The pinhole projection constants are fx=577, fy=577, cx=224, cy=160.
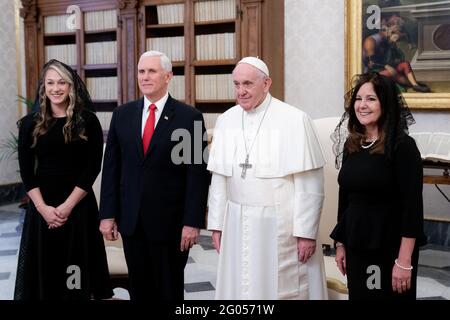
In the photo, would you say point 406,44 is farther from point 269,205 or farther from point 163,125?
point 163,125

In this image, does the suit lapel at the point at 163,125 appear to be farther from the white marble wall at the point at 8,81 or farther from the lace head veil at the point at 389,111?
the white marble wall at the point at 8,81

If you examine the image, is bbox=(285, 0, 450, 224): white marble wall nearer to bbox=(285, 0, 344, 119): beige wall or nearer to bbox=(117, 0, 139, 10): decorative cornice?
bbox=(285, 0, 344, 119): beige wall

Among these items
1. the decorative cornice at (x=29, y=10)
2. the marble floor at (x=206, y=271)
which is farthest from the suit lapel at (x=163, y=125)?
the decorative cornice at (x=29, y=10)

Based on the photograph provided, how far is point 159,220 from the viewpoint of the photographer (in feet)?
8.77

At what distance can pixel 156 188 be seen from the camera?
2664 millimetres

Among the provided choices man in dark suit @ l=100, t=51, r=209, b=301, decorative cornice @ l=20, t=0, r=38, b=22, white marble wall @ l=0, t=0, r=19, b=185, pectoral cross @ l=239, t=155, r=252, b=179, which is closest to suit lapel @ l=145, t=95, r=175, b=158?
man in dark suit @ l=100, t=51, r=209, b=301

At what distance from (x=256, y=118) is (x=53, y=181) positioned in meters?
1.06

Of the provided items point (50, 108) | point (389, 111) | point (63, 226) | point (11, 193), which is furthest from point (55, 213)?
point (11, 193)

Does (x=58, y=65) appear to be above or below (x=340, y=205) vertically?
above

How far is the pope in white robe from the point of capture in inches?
103

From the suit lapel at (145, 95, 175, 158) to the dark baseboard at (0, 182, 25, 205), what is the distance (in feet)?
19.2

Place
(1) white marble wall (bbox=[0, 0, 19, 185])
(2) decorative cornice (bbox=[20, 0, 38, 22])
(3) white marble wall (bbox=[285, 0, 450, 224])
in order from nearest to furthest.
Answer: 1. (3) white marble wall (bbox=[285, 0, 450, 224])
2. (2) decorative cornice (bbox=[20, 0, 38, 22])
3. (1) white marble wall (bbox=[0, 0, 19, 185])
